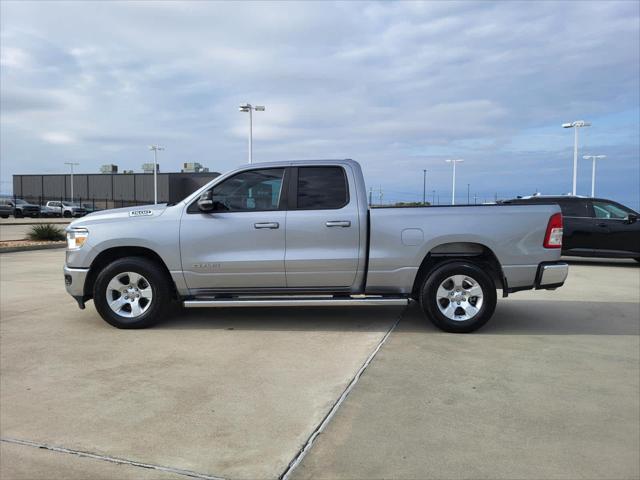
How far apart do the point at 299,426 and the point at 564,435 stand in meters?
1.77

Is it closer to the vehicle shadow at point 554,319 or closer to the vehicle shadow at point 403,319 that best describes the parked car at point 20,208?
the vehicle shadow at point 403,319

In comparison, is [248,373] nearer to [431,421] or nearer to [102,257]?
[431,421]

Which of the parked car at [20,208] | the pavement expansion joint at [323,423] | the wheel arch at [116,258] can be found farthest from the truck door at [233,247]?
the parked car at [20,208]

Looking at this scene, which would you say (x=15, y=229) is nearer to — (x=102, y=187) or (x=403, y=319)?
(x=403, y=319)

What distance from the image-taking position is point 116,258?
256 inches

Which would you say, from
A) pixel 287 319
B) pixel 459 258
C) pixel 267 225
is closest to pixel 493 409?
pixel 459 258

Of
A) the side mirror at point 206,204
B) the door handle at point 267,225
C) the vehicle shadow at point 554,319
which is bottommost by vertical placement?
the vehicle shadow at point 554,319

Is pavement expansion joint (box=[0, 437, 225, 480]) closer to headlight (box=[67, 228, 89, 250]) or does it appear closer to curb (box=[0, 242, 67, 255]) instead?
headlight (box=[67, 228, 89, 250])

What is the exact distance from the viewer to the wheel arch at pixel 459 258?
6328 millimetres

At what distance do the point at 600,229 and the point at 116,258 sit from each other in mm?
11445

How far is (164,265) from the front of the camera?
255 inches

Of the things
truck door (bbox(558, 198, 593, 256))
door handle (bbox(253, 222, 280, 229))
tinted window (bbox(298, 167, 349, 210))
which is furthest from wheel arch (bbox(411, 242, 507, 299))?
truck door (bbox(558, 198, 593, 256))

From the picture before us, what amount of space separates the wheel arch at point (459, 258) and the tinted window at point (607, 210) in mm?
8295

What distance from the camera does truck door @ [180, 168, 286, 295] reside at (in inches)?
247
